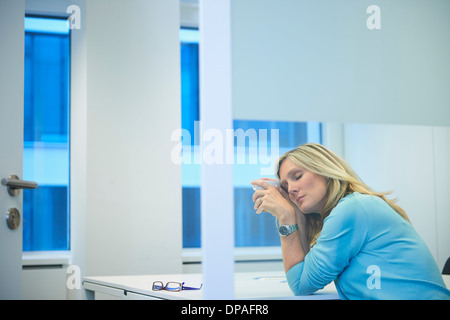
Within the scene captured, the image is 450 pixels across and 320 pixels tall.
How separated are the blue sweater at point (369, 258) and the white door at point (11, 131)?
103 cm

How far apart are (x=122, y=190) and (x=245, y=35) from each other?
7.25 ft

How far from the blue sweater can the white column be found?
0.78 ft

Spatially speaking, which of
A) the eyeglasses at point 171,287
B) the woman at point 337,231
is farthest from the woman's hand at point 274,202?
the eyeglasses at point 171,287

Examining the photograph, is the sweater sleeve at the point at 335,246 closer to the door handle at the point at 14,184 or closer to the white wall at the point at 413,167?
the white wall at the point at 413,167

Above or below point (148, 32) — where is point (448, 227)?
below

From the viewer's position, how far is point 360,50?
1472mm

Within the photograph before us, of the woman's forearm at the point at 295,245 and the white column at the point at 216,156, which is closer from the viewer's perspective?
the white column at the point at 216,156

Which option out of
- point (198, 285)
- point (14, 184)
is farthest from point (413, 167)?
point (14, 184)

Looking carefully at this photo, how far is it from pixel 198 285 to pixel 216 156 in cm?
93

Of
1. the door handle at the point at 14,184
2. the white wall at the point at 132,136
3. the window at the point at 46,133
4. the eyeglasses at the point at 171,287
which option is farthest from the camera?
the window at the point at 46,133

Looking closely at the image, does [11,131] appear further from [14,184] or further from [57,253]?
[57,253]

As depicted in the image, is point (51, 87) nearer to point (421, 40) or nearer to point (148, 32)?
point (148, 32)

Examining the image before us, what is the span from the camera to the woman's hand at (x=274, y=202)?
4.69 ft
